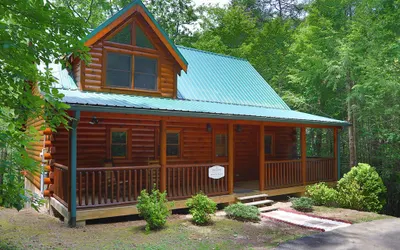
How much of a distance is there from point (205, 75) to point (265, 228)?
340 inches

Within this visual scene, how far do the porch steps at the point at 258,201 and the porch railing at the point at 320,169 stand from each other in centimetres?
336

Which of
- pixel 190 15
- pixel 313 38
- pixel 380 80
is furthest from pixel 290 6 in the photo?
pixel 380 80

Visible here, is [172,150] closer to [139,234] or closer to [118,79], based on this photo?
[118,79]

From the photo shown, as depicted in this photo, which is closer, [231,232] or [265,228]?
[231,232]

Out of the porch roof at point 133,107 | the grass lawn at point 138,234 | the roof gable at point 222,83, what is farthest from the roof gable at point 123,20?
the grass lawn at point 138,234

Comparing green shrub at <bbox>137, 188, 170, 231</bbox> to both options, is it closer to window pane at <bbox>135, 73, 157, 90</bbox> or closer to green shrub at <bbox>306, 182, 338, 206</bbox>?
window pane at <bbox>135, 73, 157, 90</bbox>

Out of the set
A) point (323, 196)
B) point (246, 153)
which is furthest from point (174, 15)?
point (323, 196)

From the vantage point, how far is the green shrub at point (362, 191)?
1250cm

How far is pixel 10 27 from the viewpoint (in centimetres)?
486

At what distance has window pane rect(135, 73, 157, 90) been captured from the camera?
40.1ft

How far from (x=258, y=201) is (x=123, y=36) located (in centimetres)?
762

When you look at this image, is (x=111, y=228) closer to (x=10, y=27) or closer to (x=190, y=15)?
(x=10, y=27)

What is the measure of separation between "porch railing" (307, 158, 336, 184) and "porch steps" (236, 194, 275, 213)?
336cm

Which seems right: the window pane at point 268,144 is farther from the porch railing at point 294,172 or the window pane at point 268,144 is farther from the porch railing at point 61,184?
→ the porch railing at point 61,184
